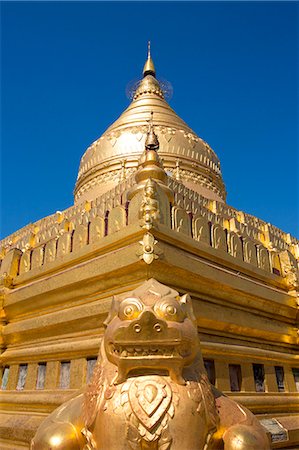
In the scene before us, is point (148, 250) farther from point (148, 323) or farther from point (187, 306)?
point (148, 323)

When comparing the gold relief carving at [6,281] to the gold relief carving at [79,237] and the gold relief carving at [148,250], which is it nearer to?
the gold relief carving at [79,237]

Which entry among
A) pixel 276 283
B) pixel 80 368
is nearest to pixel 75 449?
pixel 80 368

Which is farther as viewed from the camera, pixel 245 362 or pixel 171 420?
pixel 245 362

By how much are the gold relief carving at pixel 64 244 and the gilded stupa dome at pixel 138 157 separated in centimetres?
584

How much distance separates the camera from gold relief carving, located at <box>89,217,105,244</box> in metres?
5.57

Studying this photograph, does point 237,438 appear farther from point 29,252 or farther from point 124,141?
point 124,141

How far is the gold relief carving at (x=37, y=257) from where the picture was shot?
6.46 m

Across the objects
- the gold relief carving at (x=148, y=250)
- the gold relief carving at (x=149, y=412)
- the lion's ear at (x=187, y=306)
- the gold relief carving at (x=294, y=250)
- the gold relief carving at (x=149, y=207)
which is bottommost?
the gold relief carving at (x=149, y=412)

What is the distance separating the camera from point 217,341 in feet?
17.0

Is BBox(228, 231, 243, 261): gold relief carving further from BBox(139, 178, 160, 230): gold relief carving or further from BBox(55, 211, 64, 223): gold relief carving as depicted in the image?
BBox(55, 211, 64, 223): gold relief carving

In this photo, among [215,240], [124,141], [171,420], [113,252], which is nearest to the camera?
[171,420]

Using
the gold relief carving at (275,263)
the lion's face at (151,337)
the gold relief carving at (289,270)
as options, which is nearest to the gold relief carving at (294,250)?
the gold relief carving at (289,270)

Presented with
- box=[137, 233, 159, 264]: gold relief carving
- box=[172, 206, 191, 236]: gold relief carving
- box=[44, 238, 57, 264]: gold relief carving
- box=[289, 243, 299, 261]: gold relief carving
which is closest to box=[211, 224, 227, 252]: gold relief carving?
box=[172, 206, 191, 236]: gold relief carving

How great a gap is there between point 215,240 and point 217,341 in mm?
1568
